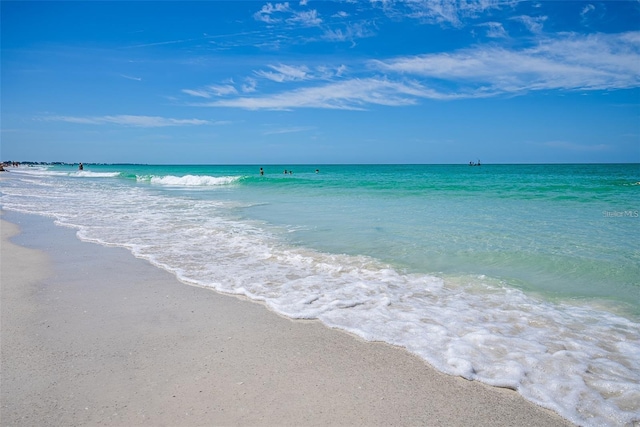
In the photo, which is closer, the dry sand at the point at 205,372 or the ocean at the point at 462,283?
the dry sand at the point at 205,372

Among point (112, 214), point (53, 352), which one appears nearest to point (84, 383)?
point (53, 352)

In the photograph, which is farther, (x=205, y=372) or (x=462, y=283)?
(x=462, y=283)

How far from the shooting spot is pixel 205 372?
10.0 feet

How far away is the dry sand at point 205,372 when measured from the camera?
101 inches

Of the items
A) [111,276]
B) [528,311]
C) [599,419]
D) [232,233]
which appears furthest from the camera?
[232,233]

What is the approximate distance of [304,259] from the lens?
6652mm

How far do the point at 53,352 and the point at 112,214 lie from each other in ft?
33.9

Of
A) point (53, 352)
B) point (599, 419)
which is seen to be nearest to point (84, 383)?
point (53, 352)

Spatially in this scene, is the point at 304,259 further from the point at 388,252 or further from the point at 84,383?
the point at 84,383

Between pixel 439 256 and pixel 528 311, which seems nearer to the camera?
pixel 528 311

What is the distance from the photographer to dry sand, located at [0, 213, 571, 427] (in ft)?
8.43

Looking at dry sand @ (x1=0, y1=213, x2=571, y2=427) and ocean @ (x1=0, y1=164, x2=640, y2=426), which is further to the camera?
ocean @ (x1=0, y1=164, x2=640, y2=426)

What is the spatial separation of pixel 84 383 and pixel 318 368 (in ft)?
5.72

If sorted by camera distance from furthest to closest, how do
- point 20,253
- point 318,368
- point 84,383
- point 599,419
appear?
point 20,253 < point 318,368 < point 84,383 < point 599,419
